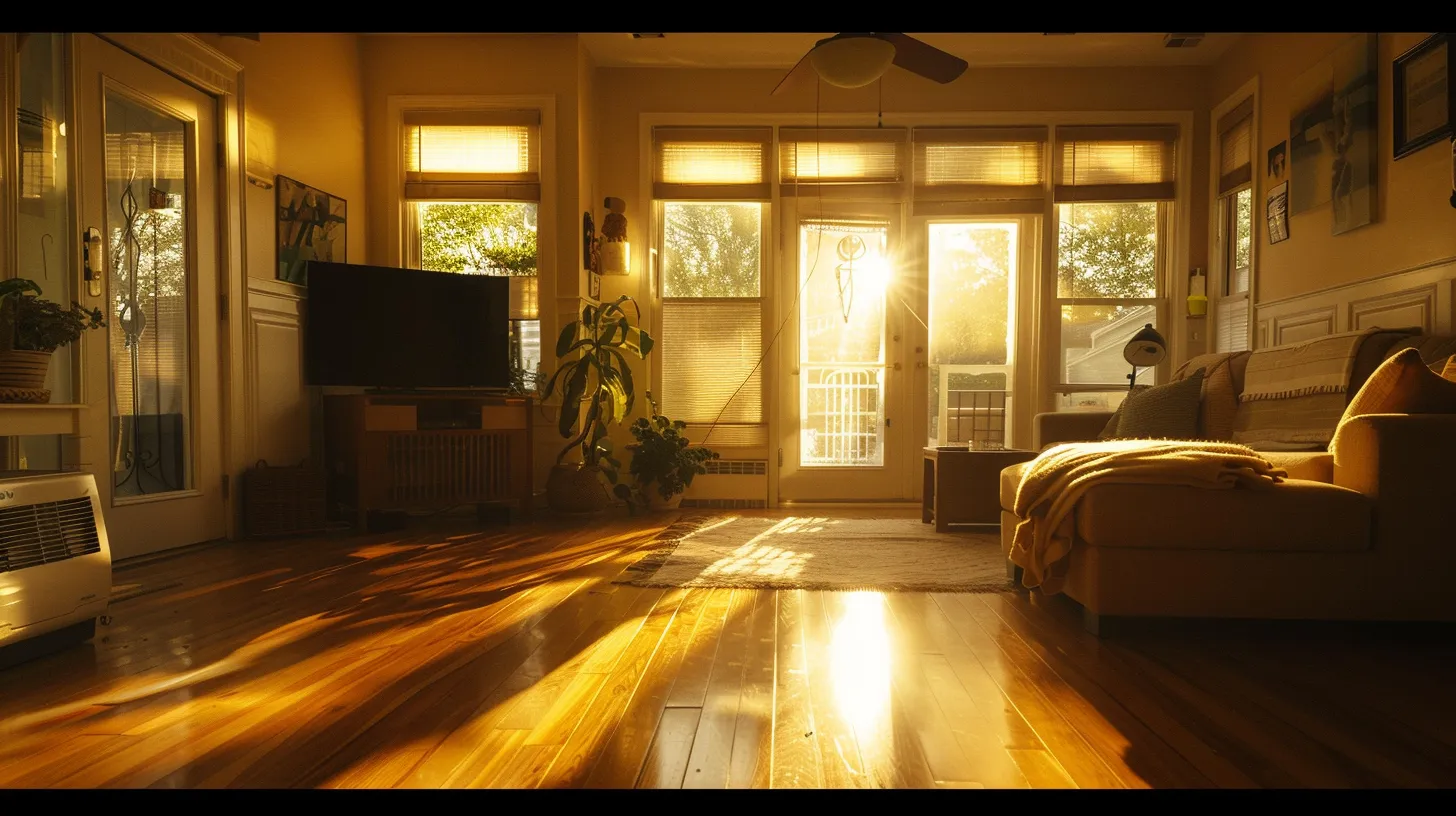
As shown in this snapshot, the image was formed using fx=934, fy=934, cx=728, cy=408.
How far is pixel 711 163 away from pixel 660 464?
205 cm

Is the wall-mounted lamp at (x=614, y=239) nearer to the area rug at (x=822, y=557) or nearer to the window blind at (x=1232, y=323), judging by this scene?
the area rug at (x=822, y=557)

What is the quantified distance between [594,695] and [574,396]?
353 centimetres

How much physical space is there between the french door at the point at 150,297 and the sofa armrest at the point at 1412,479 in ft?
13.9

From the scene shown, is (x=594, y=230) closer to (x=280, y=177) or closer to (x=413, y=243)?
(x=413, y=243)

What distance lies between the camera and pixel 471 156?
19.2ft

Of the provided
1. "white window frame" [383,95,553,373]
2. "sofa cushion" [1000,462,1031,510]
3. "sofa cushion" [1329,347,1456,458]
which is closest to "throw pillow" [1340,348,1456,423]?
"sofa cushion" [1329,347,1456,458]

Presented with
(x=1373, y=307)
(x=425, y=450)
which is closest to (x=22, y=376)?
(x=425, y=450)

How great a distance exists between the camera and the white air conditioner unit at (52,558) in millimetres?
2312

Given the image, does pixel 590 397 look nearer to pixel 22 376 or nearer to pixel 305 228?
pixel 305 228

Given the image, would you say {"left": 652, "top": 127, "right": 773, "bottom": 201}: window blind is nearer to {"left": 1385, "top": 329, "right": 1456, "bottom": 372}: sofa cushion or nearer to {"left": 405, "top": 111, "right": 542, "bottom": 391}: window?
{"left": 405, "top": 111, "right": 542, "bottom": 391}: window

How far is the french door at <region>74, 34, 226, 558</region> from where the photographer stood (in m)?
3.65

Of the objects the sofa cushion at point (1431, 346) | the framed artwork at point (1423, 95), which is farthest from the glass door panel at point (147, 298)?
the framed artwork at point (1423, 95)

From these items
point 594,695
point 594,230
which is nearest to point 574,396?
point 594,230
